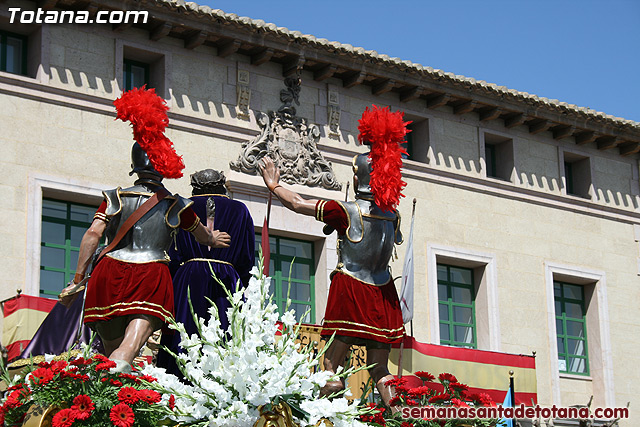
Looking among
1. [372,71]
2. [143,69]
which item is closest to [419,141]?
[372,71]

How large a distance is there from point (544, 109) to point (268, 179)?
10.7 metres

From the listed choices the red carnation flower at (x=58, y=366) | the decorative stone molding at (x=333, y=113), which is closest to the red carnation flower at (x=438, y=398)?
the red carnation flower at (x=58, y=366)

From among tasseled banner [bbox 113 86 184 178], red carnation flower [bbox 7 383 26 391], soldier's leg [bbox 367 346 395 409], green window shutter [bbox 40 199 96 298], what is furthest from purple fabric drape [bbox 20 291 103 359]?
red carnation flower [bbox 7 383 26 391]

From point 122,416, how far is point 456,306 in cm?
1227

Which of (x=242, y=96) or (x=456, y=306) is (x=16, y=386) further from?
(x=456, y=306)

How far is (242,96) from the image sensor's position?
1636 centimetres

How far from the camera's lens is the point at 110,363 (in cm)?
690

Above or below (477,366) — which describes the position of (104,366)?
below

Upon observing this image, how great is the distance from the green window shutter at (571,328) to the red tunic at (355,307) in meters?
10.4

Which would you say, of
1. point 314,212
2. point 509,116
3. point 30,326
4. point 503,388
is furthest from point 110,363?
point 509,116

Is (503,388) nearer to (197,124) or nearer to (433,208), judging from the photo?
(433,208)

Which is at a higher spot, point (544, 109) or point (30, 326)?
point (544, 109)

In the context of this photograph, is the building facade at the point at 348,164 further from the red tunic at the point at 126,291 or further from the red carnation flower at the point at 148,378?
the red carnation flower at the point at 148,378

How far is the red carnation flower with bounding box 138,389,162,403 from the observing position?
648cm
